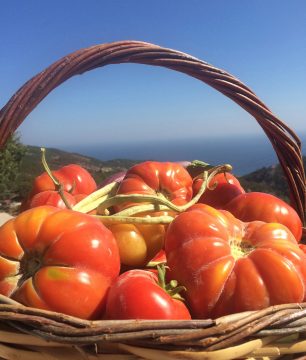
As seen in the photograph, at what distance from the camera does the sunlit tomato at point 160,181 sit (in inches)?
77.5

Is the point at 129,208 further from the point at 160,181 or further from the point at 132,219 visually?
the point at 160,181

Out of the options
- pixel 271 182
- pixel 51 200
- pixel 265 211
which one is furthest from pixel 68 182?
pixel 271 182

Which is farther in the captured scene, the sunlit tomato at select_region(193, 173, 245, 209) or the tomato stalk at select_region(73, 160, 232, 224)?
the sunlit tomato at select_region(193, 173, 245, 209)

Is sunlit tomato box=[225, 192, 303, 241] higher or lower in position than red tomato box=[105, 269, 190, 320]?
higher

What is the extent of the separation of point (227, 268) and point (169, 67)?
104 cm

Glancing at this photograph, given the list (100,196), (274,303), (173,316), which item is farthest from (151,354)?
(100,196)

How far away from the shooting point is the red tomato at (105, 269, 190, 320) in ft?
3.93

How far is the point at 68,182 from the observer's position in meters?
2.32

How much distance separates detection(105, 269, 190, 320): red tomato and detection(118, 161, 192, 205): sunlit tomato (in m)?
0.72

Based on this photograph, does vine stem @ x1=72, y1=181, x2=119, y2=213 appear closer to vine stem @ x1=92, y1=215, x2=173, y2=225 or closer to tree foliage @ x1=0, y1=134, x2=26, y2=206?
vine stem @ x1=92, y1=215, x2=173, y2=225

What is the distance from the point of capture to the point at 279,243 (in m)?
1.42

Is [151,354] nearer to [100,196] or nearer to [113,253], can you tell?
[113,253]

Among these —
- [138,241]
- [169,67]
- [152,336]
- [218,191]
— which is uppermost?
[169,67]

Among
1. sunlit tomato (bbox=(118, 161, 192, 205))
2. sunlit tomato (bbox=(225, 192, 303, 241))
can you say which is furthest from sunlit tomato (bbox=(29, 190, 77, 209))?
sunlit tomato (bbox=(225, 192, 303, 241))
